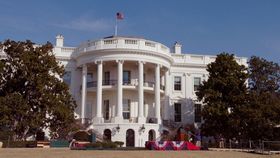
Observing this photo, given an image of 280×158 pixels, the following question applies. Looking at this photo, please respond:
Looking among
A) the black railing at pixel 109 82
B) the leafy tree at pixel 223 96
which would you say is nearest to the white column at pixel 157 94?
the black railing at pixel 109 82

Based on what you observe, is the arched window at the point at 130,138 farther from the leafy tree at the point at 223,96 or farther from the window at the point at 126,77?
the leafy tree at the point at 223,96

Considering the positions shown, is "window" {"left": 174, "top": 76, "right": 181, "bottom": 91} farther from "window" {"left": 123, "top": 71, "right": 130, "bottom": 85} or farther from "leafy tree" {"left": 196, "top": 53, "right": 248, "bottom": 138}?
"leafy tree" {"left": 196, "top": 53, "right": 248, "bottom": 138}

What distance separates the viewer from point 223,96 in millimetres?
43750

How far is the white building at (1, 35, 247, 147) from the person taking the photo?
44.8m

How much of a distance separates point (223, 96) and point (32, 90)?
19.5m

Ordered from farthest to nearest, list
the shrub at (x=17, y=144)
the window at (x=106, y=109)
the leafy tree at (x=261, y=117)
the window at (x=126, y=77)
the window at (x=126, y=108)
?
1. the window at (x=126, y=77)
2. the window at (x=106, y=109)
3. the window at (x=126, y=108)
4. the leafy tree at (x=261, y=117)
5. the shrub at (x=17, y=144)

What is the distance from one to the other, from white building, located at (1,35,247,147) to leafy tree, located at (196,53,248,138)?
5.87 m

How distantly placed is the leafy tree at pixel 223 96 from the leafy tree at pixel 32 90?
14.2 meters

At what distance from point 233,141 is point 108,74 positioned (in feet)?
53.8

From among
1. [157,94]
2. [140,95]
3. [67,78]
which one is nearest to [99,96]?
[140,95]

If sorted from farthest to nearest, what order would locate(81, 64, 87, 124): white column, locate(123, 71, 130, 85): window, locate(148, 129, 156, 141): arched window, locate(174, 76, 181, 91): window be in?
locate(174, 76, 181, 91): window → locate(123, 71, 130, 85): window → locate(81, 64, 87, 124): white column → locate(148, 129, 156, 141): arched window

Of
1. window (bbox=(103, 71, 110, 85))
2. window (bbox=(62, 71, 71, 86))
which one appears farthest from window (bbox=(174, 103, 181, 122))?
window (bbox=(62, 71, 71, 86))

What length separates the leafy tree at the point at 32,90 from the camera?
3772 cm

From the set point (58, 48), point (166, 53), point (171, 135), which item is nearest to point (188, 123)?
point (171, 135)
